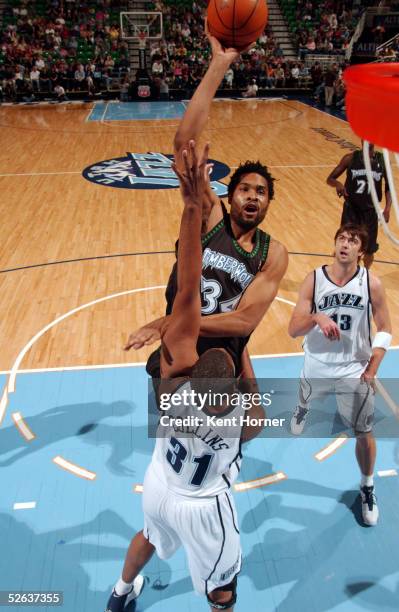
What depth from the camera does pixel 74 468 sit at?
3955mm

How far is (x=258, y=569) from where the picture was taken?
10.5 feet

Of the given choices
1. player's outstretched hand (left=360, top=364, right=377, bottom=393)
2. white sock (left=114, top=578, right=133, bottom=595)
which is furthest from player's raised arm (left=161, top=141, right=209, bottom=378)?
player's outstretched hand (left=360, top=364, right=377, bottom=393)

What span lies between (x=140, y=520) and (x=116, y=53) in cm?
2328

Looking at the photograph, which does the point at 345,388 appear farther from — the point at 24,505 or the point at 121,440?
the point at 24,505

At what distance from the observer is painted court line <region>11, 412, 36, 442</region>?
427 centimetres

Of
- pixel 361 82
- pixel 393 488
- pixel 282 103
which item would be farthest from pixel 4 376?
pixel 282 103

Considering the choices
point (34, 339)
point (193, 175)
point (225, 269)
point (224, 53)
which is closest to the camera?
point (193, 175)

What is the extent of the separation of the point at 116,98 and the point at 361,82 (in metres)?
22.0

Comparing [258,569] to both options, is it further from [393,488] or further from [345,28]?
[345,28]

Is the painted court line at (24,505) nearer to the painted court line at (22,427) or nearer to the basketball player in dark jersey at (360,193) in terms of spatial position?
the painted court line at (22,427)

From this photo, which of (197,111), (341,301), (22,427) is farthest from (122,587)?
(197,111)

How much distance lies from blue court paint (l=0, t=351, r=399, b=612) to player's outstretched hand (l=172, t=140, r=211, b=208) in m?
2.38

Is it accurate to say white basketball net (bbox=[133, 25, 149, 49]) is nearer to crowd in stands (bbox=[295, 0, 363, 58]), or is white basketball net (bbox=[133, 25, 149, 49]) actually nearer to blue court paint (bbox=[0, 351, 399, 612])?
crowd in stands (bbox=[295, 0, 363, 58])

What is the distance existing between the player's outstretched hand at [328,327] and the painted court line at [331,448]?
3.79 ft
